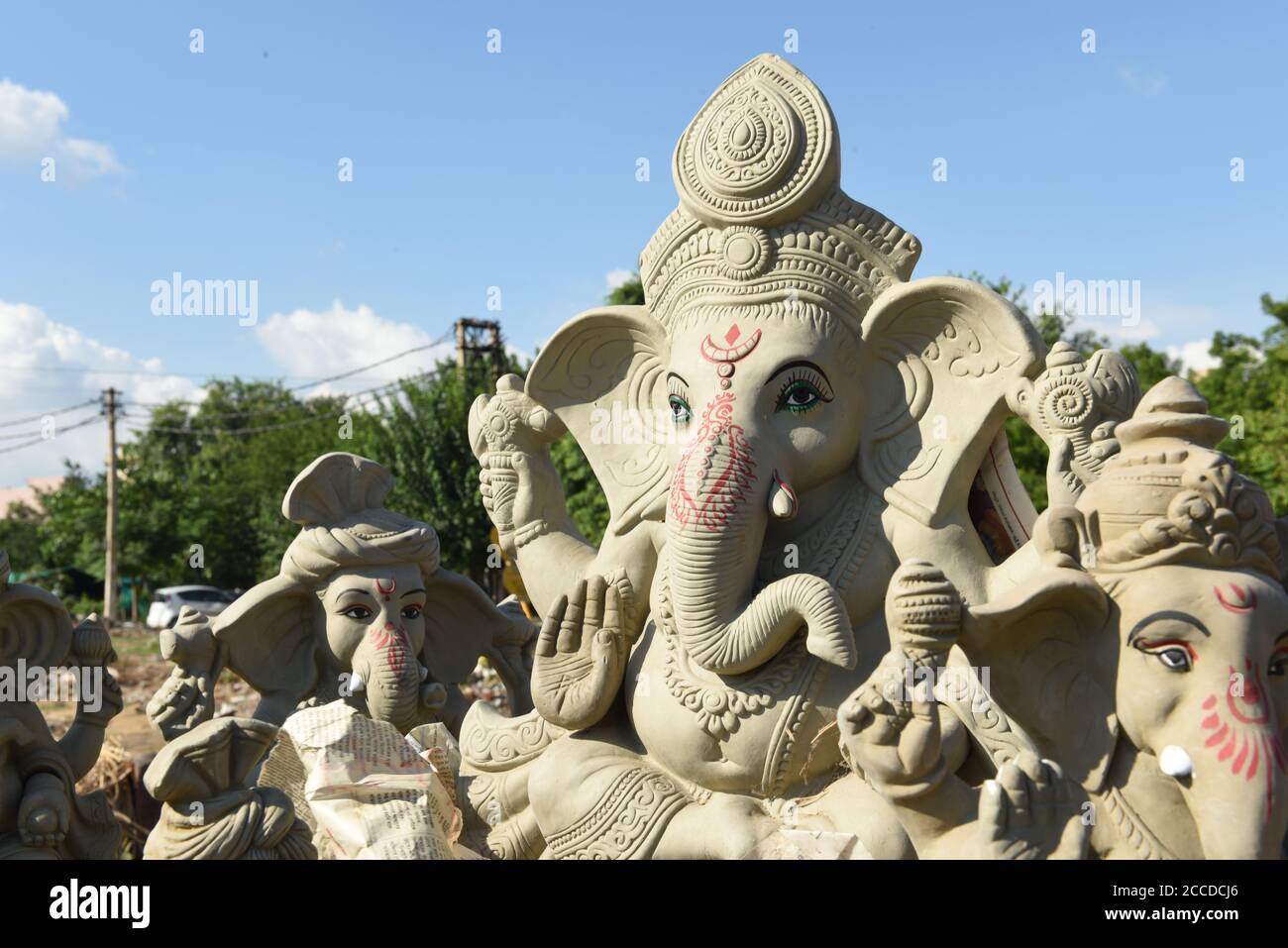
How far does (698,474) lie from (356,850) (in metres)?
1.64

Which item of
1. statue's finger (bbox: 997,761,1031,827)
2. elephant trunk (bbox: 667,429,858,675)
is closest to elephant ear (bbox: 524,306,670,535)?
elephant trunk (bbox: 667,429,858,675)

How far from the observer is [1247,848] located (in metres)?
3.02

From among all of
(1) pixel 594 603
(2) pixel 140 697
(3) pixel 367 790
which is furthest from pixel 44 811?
(2) pixel 140 697

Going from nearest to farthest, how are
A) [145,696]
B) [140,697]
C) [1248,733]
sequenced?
[1248,733] < [140,697] < [145,696]

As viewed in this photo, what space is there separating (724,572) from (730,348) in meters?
0.78

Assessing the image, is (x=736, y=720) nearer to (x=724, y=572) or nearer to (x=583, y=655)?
(x=724, y=572)

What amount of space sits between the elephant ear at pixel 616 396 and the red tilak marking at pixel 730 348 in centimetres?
40

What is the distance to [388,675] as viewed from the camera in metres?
5.43

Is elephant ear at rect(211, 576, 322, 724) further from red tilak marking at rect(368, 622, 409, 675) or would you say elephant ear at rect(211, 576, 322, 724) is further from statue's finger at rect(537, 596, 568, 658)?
statue's finger at rect(537, 596, 568, 658)

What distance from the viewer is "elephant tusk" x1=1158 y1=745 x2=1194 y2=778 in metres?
3.12

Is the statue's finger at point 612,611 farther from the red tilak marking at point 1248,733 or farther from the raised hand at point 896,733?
the red tilak marking at point 1248,733

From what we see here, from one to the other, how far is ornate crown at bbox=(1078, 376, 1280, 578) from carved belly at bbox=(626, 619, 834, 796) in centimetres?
120

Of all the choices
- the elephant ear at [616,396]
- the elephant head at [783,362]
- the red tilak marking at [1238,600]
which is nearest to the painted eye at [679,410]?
the elephant head at [783,362]
